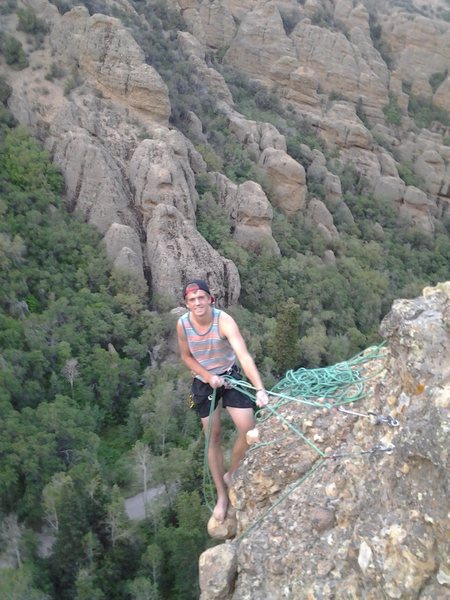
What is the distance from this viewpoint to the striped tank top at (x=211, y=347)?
5055 millimetres

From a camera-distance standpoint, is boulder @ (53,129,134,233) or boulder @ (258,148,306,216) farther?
boulder @ (258,148,306,216)

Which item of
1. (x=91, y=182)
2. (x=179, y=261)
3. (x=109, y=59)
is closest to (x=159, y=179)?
(x=91, y=182)

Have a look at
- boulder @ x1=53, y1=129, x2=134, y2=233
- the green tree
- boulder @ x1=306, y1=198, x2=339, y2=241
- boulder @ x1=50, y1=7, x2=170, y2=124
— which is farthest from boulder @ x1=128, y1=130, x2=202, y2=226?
boulder @ x1=306, y1=198, x2=339, y2=241

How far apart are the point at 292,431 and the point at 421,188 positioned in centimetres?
4381

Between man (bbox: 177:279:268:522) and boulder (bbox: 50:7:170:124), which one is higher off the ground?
man (bbox: 177:279:268:522)

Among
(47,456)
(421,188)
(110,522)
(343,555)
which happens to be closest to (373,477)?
(343,555)

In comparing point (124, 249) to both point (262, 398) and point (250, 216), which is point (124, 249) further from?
point (262, 398)

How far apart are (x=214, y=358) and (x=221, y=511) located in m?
1.56

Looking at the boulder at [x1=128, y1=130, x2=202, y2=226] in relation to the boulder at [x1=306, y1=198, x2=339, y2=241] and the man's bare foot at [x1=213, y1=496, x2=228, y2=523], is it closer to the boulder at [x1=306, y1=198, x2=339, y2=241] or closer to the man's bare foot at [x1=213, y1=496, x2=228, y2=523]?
the boulder at [x1=306, y1=198, x2=339, y2=241]

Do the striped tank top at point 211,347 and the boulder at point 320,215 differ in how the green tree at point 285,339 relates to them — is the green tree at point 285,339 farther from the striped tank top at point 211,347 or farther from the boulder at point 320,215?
the striped tank top at point 211,347

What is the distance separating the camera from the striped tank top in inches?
199

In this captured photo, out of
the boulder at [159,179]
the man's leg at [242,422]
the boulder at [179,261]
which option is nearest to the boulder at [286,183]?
the boulder at [159,179]

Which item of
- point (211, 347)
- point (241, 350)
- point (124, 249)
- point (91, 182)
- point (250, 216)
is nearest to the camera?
point (241, 350)

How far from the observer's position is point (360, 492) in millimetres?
4094
